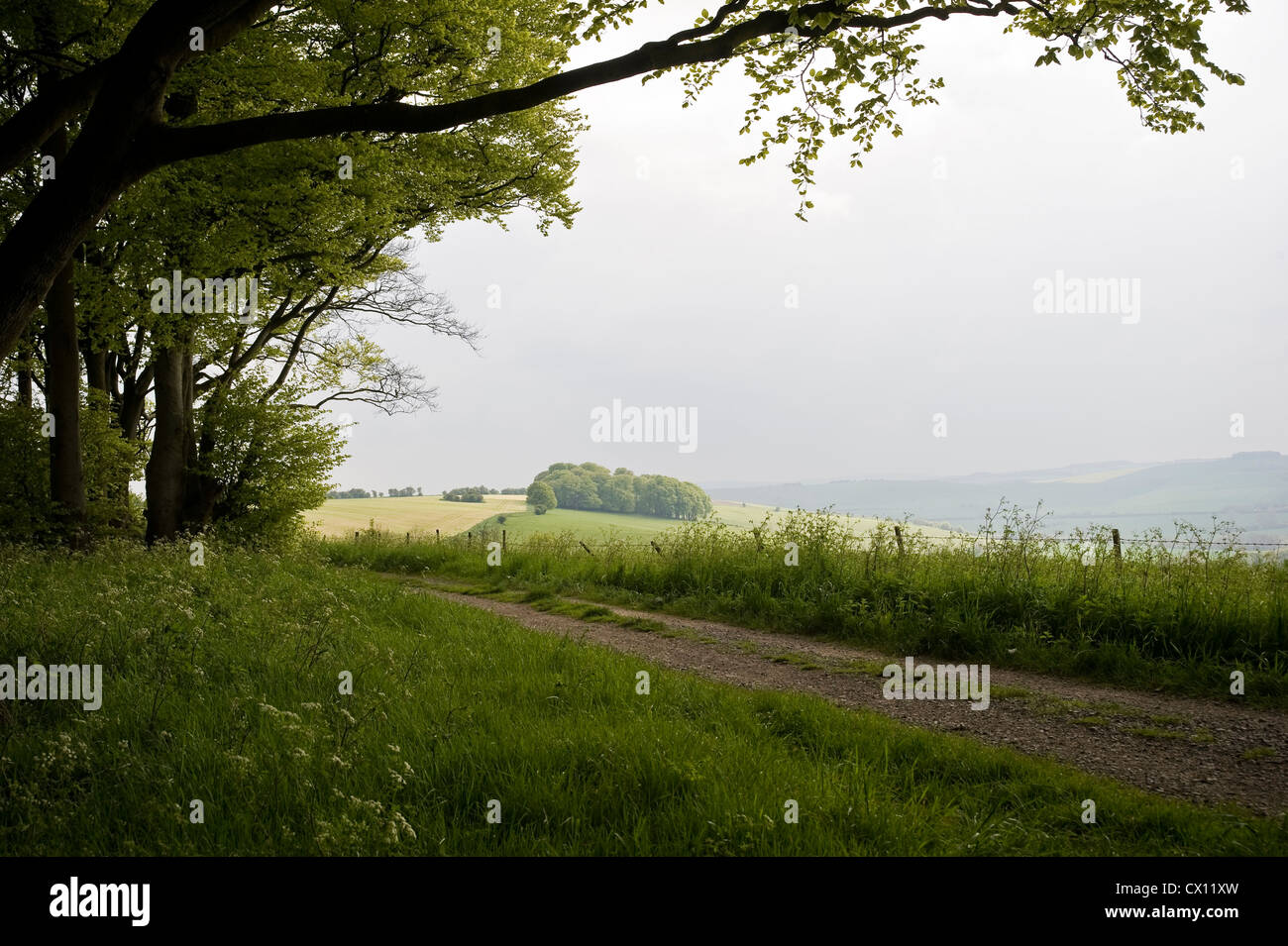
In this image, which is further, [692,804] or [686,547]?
[686,547]

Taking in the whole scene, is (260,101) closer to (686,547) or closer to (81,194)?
(81,194)

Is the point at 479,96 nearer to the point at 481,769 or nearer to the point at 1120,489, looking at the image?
the point at 481,769

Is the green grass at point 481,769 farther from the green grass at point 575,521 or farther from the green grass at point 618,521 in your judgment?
the green grass at point 575,521

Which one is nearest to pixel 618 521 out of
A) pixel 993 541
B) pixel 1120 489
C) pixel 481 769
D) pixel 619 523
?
pixel 619 523

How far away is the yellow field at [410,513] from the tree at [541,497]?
3.18 feet

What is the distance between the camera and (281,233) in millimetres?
15984

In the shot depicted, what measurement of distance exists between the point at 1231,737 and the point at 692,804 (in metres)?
5.29

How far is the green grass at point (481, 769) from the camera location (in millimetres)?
4219

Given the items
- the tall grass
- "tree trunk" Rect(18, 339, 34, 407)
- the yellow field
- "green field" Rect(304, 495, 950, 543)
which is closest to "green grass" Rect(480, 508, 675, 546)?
"green field" Rect(304, 495, 950, 543)

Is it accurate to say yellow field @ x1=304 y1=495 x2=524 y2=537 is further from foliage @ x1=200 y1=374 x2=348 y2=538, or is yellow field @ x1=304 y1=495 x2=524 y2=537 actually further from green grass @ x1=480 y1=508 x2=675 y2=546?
foliage @ x1=200 y1=374 x2=348 y2=538

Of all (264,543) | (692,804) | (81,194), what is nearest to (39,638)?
(81,194)

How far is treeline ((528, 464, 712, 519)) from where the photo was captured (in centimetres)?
4638

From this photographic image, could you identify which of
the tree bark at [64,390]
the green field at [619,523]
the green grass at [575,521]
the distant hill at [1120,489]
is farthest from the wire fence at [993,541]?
the distant hill at [1120,489]

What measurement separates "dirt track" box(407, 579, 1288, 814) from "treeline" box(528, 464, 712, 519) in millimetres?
34658
